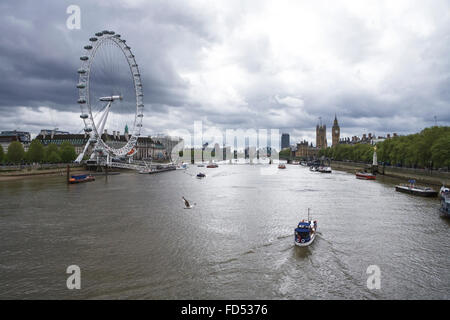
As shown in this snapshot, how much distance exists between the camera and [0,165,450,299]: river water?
14.7 meters

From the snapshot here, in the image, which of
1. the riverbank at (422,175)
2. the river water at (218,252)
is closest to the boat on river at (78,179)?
the river water at (218,252)

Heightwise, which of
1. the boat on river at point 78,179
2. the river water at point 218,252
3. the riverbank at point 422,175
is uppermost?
the riverbank at point 422,175

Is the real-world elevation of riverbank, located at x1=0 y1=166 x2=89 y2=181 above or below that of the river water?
above

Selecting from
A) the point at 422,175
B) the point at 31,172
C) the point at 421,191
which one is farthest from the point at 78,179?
the point at 422,175

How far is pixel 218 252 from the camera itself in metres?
19.8

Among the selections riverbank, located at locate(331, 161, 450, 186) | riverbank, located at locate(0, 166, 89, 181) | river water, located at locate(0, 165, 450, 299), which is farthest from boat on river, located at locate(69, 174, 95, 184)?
riverbank, located at locate(331, 161, 450, 186)

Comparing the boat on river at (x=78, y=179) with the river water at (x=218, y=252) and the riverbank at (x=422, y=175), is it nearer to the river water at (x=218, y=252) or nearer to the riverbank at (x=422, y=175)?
the river water at (x=218, y=252)

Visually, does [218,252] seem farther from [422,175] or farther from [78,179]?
[422,175]

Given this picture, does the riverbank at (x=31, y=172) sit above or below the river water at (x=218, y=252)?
above

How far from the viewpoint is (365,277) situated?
1602 centimetres

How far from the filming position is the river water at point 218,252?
1466 centimetres

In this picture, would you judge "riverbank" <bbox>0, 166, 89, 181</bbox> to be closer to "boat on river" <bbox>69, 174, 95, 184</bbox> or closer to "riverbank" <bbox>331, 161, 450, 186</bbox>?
"boat on river" <bbox>69, 174, 95, 184</bbox>

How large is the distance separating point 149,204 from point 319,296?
27.6 m
